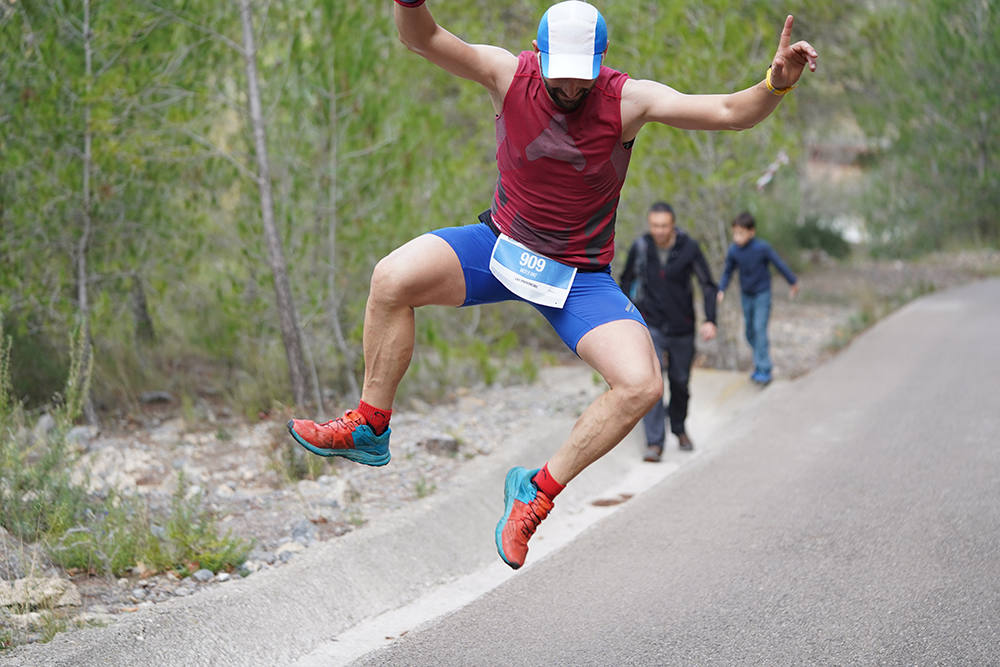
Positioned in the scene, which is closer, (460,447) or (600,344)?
(600,344)

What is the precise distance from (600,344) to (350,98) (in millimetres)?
6408

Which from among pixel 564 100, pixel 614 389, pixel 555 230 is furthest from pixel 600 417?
pixel 564 100

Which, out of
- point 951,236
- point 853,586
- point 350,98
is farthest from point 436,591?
point 951,236

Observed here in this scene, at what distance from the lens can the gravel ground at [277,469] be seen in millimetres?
5652

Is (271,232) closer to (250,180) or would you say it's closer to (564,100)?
(250,180)

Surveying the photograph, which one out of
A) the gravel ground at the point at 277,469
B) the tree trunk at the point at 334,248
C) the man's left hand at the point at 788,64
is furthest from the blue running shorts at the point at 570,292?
the tree trunk at the point at 334,248

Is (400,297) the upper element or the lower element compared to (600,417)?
upper

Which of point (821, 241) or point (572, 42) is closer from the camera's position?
point (572, 42)

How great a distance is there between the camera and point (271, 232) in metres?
9.09

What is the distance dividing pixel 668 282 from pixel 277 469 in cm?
388

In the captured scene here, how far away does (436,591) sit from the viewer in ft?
20.5

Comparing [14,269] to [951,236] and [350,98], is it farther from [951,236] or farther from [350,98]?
[951,236]

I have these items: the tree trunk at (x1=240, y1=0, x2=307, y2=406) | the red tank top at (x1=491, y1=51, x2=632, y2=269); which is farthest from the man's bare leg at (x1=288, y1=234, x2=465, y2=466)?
the tree trunk at (x1=240, y1=0, x2=307, y2=406)

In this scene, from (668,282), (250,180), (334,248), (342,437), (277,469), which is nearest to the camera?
(342,437)
